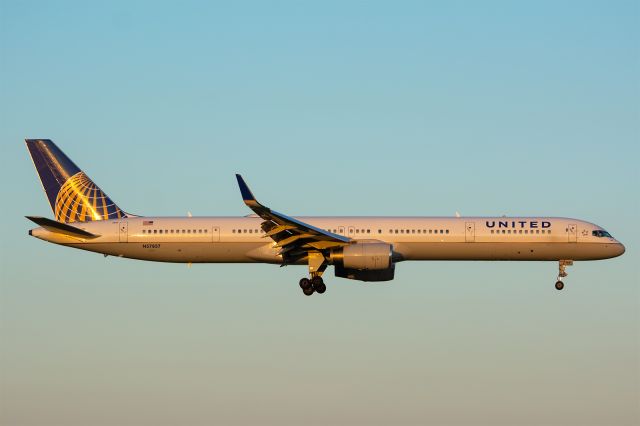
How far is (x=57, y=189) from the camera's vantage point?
70.7 meters

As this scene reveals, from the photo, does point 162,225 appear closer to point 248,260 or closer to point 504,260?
point 248,260

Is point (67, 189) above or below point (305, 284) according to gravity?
above

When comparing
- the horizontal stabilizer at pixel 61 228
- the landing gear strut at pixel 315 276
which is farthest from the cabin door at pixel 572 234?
the horizontal stabilizer at pixel 61 228

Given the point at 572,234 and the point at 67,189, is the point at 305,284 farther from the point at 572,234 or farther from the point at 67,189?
the point at 67,189

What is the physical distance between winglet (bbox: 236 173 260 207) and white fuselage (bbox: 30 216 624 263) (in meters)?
8.04

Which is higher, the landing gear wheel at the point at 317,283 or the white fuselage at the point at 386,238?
the white fuselage at the point at 386,238

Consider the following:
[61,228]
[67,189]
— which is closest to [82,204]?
[67,189]

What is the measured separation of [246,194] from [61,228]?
13.7 meters

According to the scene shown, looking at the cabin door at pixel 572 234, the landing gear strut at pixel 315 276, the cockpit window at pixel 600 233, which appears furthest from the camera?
the cockpit window at pixel 600 233

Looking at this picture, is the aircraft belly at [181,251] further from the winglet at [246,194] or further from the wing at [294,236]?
the winglet at [246,194]

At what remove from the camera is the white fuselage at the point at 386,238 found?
6638cm

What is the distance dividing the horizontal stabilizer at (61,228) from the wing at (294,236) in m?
11.2

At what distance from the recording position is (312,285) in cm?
6531

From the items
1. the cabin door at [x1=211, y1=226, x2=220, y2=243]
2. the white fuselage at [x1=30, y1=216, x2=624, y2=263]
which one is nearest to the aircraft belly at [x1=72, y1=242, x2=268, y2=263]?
the white fuselage at [x1=30, y1=216, x2=624, y2=263]
